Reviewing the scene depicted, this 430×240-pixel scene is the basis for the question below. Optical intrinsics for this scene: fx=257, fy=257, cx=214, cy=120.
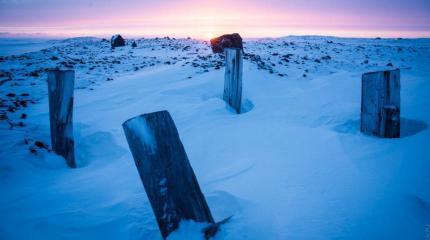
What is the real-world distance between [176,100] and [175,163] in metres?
4.30

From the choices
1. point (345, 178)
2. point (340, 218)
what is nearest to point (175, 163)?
point (340, 218)

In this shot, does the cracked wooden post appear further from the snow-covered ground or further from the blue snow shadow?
the blue snow shadow

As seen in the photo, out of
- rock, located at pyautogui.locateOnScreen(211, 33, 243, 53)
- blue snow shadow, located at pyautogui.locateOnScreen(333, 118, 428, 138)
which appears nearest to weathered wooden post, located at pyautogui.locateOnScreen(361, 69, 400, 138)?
blue snow shadow, located at pyautogui.locateOnScreen(333, 118, 428, 138)

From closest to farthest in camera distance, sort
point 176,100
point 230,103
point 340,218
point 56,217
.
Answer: point 340,218 → point 56,217 → point 230,103 → point 176,100

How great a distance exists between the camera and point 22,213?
2170mm

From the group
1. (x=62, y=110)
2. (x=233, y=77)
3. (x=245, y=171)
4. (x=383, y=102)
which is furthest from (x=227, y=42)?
(x=245, y=171)

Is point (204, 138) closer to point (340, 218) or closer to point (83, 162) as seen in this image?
point (83, 162)

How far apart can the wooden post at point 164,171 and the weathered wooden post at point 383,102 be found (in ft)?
8.86

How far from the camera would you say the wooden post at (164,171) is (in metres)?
1.67

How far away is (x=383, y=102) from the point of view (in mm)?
3291

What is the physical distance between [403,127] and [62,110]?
16.0 feet

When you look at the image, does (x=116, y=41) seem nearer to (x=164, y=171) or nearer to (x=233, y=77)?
(x=233, y=77)

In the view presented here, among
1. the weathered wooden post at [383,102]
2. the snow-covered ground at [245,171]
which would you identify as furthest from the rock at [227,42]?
the weathered wooden post at [383,102]

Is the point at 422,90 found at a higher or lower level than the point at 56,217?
higher
